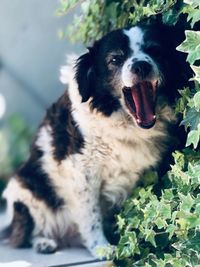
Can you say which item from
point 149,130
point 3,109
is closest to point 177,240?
point 149,130

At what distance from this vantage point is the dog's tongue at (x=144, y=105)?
3279 millimetres

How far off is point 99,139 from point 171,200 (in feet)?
2.11

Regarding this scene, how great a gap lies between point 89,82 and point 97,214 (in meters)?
0.69

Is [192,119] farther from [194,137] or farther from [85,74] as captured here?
[85,74]

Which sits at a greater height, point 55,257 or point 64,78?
point 64,78

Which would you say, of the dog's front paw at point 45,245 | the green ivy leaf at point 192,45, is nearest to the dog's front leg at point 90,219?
the dog's front paw at point 45,245

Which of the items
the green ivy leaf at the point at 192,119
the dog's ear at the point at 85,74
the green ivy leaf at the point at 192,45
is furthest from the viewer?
the dog's ear at the point at 85,74

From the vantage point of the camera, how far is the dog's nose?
317cm

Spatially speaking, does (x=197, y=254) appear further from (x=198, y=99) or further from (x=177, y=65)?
(x=177, y=65)

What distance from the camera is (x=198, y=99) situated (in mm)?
2691

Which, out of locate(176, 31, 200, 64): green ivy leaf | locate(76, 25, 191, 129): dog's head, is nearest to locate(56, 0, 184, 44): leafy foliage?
locate(76, 25, 191, 129): dog's head

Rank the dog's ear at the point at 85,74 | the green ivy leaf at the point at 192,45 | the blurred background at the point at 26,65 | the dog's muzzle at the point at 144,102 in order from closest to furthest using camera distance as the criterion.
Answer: the green ivy leaf at the point at 192,45 → the dog's muzzle at the point at 144,102 → the dog's ear at the point at 85,74 → the blurred background at the point at 26,65

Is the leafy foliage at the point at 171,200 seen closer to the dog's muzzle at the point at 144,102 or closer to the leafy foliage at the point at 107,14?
the leafy foliage at the point at 107,14

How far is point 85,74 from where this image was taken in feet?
11.3
